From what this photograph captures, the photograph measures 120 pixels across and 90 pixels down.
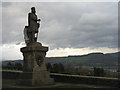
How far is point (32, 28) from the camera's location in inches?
522

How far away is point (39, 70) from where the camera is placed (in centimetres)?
1272

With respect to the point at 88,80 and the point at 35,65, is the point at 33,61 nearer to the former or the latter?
the point at 35,65

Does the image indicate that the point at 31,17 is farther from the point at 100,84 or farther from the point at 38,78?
the point at 100,84

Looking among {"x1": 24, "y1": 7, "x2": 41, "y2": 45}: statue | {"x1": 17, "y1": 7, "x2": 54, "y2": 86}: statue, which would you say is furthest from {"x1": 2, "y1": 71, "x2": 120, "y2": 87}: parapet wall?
{"x1": 24, "y1": 7, "x2": 41, "y2": 45}: statue

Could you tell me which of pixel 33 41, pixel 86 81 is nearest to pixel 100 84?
pixel 86 81

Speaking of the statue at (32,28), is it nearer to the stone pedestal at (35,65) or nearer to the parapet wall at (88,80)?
the stone pedestal at (35,65)

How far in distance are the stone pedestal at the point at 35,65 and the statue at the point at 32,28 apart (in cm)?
48

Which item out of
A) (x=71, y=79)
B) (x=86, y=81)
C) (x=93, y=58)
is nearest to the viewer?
(x=86, y=81)

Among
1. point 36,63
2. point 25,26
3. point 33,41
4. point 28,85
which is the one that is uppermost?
point 25,26

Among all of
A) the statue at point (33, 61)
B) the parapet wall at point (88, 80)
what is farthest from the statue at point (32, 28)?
the parapet wall at point (88, 80)

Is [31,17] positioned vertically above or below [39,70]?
above

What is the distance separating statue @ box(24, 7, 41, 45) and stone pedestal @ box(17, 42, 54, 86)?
483mm

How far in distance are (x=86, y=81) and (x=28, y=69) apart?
2914mm

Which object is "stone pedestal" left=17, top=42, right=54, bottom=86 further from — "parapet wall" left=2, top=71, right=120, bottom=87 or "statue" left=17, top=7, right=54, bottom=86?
"parapet wall" left=2, top=71, right=120, bottom=87
